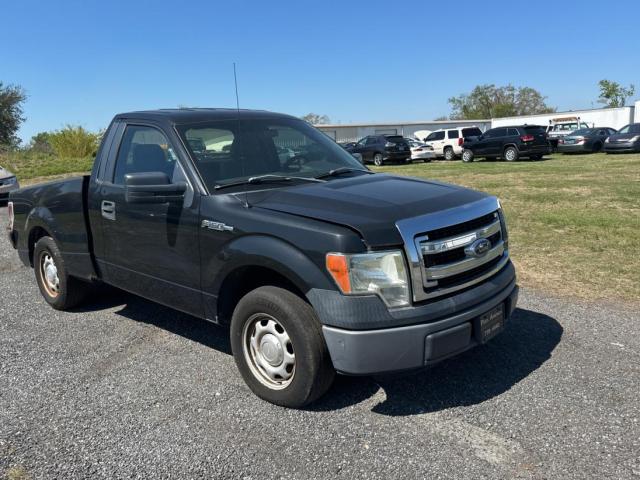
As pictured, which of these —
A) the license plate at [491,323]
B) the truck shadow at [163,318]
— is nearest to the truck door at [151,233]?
the truck shadow at [163,318]

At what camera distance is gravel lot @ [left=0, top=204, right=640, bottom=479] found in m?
2.96

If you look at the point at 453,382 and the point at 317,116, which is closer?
the point at 453,382

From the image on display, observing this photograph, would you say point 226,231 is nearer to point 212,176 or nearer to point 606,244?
point 212,176

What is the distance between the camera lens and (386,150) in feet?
88.5

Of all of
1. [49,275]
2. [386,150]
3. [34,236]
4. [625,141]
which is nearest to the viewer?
[49,275]

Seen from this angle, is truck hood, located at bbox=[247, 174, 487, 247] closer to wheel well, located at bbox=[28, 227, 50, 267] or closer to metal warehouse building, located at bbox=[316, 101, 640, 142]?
wheel well, located at bbox=[28, 227, 50, 267]

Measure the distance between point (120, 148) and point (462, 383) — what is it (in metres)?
3.32

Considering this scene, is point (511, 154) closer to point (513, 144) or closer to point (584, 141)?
point (513, 144)

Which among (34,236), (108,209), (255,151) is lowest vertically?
(34,236)

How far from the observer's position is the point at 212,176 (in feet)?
13.1

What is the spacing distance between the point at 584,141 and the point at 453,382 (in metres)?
27.3

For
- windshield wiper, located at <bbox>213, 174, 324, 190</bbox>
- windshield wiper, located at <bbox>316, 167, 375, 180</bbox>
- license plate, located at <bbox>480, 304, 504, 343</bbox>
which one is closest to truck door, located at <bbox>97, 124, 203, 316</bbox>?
windshield wiper, located at <bbox>213, 174, 324, 190</bbox>

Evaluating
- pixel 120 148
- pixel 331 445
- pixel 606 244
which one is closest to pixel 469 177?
pixel 606 244

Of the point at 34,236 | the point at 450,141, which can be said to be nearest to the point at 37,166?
the point at 450,141
